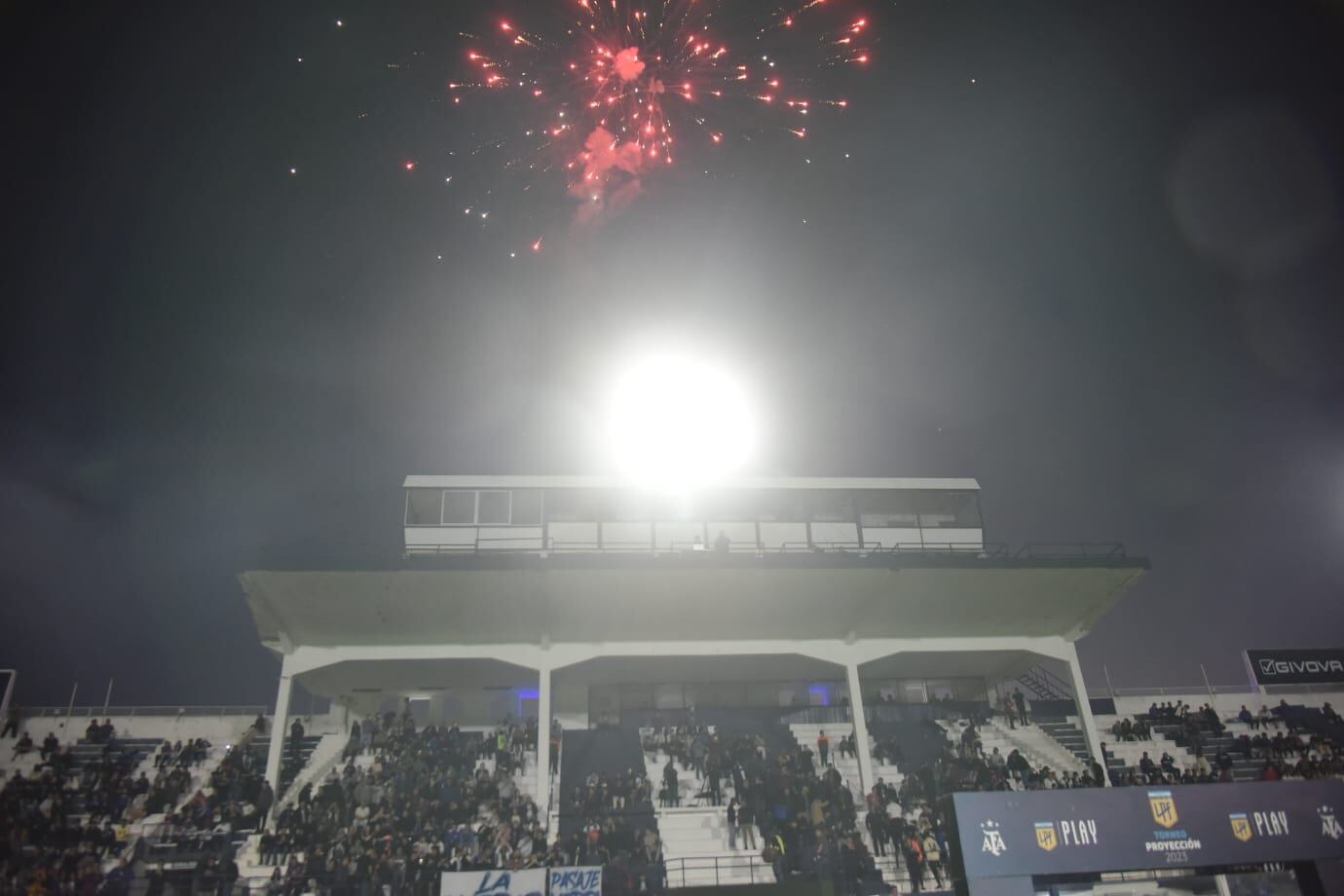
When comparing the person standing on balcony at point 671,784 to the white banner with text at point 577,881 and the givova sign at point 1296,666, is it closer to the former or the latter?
the white banner with text at point 577,881

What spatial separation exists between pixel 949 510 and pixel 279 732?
23.7 meters

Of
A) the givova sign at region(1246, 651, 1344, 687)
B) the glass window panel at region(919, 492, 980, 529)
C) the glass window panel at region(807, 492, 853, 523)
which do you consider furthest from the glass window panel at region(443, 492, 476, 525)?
the givova sign at region(1246, 651, 1344, 687)

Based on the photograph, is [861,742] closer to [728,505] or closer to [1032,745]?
[1032,745]

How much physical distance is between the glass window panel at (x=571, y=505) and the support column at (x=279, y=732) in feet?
32.2

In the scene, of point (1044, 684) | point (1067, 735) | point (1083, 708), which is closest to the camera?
point (1083, 708)

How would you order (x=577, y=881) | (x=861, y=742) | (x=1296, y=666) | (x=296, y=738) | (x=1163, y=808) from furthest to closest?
1. (x=1296, y=666)
2. (x=296, y=738)
3. (x=861, y=742)
4. (x=577, y=881)
5. (x=1163, y=808)

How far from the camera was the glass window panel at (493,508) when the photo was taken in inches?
1248

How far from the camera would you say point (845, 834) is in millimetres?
22312

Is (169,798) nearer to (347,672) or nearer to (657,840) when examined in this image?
(347,672)

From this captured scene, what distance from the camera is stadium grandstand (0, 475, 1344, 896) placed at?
73.3 ft

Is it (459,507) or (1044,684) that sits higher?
(459,507)

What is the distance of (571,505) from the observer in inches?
1268

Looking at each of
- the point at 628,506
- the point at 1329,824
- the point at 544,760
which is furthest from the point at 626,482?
the point at 1329,824

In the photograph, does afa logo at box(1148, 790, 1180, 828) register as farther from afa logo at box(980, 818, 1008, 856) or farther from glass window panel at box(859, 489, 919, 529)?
glass window panel at box(859, 489, 919, 529)
